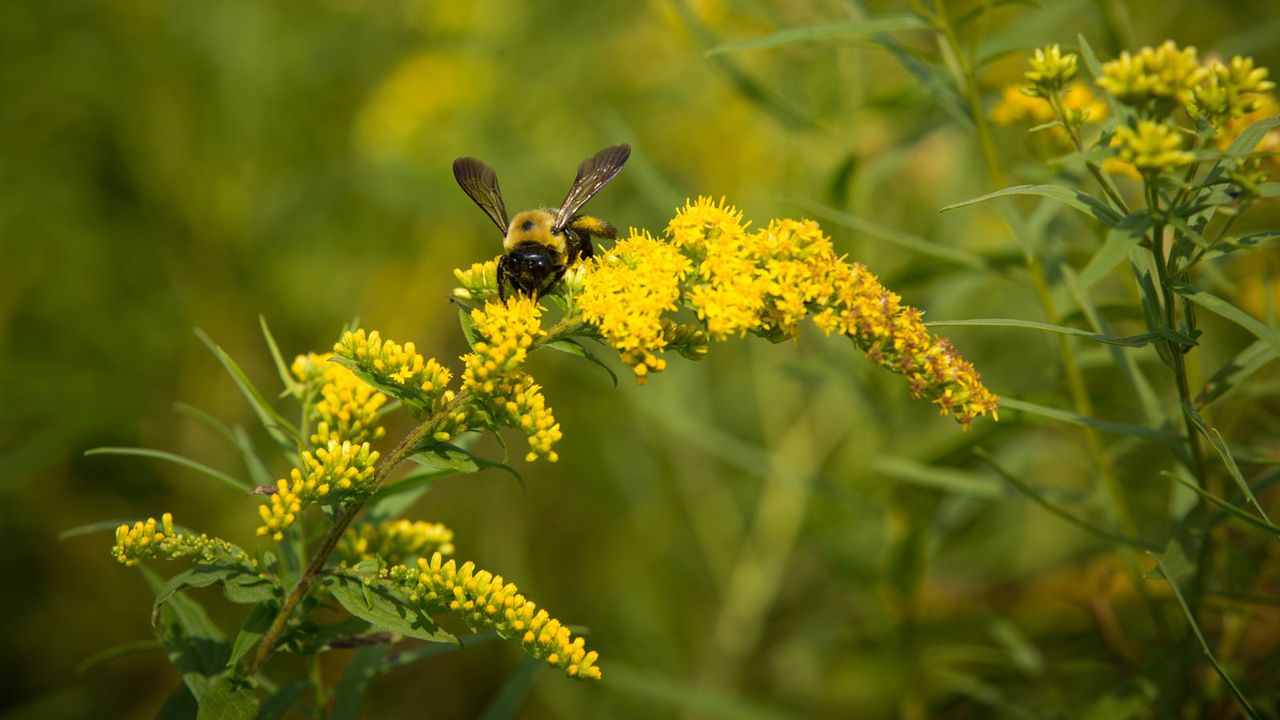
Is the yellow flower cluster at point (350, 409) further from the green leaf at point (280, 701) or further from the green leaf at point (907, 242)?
the green leaf at point (907, 242)

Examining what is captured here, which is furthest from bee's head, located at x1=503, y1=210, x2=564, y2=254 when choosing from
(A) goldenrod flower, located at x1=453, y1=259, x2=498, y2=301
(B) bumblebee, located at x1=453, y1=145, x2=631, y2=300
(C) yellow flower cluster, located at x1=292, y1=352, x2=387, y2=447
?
(C) yellow flower cluster, located at x1=292, y1=352, x2=387, y2=447

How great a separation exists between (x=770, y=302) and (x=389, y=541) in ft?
2.45

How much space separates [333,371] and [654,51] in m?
3.04

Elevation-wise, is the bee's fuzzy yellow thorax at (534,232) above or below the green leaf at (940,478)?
below

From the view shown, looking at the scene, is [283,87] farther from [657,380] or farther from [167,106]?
[657,380]

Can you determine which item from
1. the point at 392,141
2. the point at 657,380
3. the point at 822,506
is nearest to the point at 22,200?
the point at 392,141

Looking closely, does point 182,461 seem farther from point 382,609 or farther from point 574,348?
point 574,348

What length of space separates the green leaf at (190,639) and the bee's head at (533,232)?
2.64 ft

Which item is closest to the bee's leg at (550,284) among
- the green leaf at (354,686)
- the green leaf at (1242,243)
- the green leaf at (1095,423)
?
the green leaf at (354,686)

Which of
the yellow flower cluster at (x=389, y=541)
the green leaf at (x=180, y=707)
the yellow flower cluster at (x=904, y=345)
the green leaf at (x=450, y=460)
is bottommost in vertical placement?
the green leaf at (x=180, y=707)

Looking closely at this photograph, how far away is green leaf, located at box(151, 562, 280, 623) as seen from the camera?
1268 millimetres

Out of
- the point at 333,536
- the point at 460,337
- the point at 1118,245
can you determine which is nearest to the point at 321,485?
the point at 333,536

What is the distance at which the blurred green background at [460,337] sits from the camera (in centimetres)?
307

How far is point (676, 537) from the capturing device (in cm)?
365
